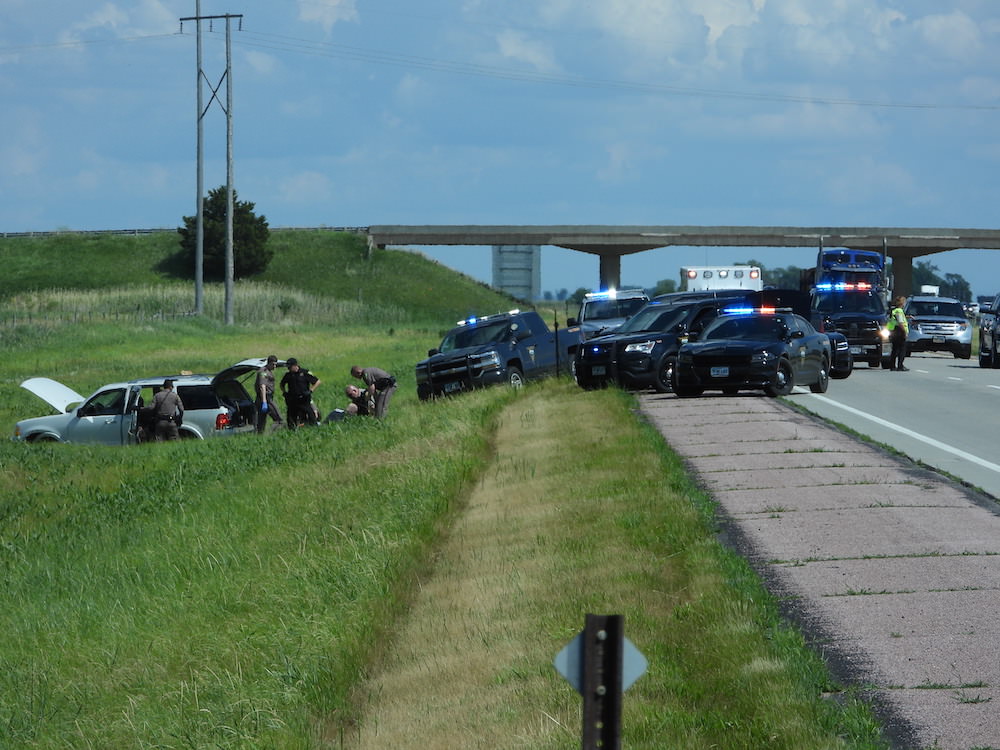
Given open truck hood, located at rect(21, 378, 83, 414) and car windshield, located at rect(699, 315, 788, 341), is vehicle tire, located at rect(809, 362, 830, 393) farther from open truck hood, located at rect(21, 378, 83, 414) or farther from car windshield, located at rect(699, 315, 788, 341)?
open truck hood, located at rect(21, 378, 83, 414)

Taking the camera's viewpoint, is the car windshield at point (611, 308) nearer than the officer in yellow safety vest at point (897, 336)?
No

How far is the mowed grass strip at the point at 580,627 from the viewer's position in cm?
711

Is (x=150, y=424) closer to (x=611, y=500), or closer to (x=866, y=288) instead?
(x=611, y=500)

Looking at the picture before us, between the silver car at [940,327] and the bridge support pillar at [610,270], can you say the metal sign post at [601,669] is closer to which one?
the silver car at [940,327]

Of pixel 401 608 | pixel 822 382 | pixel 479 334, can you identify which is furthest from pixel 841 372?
pixel 401 608

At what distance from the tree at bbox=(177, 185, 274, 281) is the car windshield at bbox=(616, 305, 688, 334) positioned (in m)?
88.7

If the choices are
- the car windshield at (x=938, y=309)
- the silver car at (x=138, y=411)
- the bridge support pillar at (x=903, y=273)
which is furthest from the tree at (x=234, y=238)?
the silver car at (x=138, y=411)

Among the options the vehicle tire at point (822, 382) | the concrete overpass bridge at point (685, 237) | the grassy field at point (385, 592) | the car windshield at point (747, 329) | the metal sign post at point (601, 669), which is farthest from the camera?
the concrete overpass bridge at point (685, 237)

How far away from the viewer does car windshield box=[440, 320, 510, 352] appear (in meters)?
31.3

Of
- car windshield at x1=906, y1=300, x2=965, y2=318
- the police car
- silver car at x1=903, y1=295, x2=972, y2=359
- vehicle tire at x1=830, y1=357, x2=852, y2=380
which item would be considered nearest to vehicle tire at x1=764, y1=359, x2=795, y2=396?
the police car

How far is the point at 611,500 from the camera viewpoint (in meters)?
14.1

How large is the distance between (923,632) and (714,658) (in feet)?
4.11

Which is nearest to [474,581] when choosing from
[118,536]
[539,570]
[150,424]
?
[539,570]

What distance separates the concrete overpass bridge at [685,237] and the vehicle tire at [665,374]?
84.9 m
